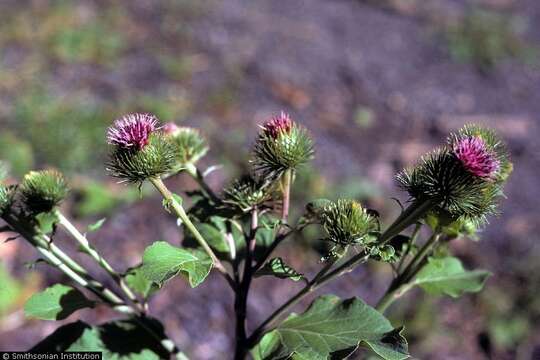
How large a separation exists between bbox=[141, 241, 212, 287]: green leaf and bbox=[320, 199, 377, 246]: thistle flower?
34cm

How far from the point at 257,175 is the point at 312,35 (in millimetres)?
6045

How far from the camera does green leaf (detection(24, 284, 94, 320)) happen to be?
170 cm

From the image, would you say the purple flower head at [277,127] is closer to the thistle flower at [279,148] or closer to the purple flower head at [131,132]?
the thistle flower at [279,148]

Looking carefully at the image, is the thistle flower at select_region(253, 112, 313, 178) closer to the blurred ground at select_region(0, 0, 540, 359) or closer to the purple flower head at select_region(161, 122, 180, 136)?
the purple flower head at select_region(161, 122, 180, 136)

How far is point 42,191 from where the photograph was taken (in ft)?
5.64

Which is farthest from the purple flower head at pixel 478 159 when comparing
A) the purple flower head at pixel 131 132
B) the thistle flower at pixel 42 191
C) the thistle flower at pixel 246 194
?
the thistle flower at pixel 42 191

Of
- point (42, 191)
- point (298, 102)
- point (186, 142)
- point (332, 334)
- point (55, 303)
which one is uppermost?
point (298, 102)

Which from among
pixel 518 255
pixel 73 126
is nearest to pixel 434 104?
pixel 518 255

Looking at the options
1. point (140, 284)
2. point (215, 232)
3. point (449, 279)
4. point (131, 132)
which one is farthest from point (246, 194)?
point (449, 279)

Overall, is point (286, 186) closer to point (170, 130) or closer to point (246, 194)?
point (246, 194)

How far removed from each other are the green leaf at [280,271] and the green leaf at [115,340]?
49 cm

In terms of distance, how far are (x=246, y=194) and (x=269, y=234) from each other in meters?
0.33

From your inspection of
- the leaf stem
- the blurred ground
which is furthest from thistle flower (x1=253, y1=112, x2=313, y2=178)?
the blurred ground

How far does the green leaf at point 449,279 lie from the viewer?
193cm
